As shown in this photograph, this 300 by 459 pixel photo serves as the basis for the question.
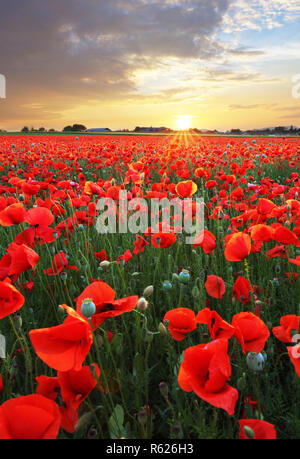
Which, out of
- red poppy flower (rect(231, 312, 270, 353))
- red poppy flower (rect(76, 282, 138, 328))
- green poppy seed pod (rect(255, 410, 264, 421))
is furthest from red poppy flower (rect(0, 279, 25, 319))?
green poppy seed pod (rect(255, 410, 264, 421))

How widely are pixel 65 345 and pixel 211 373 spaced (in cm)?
41

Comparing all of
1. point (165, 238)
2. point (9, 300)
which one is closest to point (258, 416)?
point (9, 300)

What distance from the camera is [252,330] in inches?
41.2

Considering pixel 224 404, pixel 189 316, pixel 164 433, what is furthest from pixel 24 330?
pixel 224 404

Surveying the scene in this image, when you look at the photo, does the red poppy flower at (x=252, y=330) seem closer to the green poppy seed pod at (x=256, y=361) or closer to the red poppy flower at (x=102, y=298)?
the green poppy seed pod at (x=256, y=361)

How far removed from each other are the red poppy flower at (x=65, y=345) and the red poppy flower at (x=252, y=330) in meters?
0.46

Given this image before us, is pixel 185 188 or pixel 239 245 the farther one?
pixel 185 188

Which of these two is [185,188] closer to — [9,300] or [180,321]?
[180,321]

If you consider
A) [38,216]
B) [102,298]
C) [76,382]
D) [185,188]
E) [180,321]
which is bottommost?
[76,382]

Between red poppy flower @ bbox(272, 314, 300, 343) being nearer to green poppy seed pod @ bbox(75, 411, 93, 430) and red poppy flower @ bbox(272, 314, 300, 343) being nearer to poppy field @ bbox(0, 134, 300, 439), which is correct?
poppy field @ bbox(0, 134, 300, 439)

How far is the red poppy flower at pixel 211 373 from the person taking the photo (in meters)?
0.84
